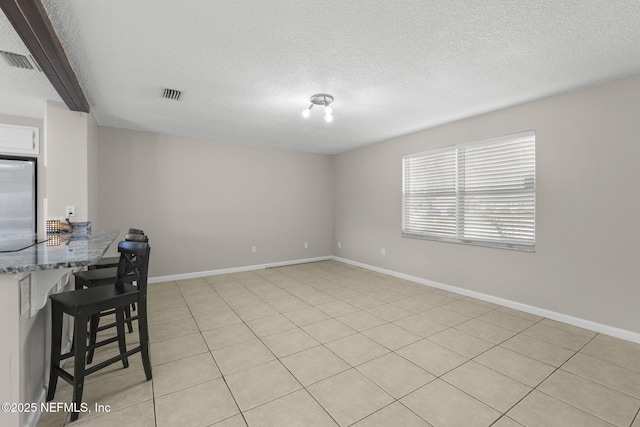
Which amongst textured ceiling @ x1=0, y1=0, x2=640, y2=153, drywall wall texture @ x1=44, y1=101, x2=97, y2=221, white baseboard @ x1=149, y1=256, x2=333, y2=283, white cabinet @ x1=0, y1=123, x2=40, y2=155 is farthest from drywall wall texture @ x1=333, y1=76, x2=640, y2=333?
white cabinet @ x1=0, y1=123, x2=40, y2=155

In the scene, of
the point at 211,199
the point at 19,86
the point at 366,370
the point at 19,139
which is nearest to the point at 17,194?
the point at 19,139

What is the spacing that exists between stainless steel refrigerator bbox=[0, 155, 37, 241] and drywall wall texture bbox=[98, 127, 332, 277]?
74 cm

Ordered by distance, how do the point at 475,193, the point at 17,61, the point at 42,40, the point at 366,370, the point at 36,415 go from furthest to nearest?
1. the point at 475,193
2. the point at 17,61
3. the point at 366,370
4. the point at 42,40
5. the point at 36,415

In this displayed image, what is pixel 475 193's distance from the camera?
12.5 ft

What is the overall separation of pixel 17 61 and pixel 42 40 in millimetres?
779

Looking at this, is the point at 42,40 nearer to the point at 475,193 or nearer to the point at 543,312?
the point at 475,193

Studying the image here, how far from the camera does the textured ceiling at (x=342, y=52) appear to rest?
1.76 metres

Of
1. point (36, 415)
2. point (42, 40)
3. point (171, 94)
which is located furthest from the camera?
point (171, 94)

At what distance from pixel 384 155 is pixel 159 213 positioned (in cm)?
411

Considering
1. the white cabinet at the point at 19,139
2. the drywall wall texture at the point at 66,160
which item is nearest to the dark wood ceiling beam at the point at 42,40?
the drywall wall texture at the point at 66,160

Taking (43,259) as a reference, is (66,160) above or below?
above

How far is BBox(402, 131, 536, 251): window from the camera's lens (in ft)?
11.0

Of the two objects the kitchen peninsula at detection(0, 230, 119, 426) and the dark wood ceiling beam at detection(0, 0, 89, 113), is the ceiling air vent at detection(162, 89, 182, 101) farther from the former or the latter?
the kitchen peninsula at detection(0, 230, 119, 426)

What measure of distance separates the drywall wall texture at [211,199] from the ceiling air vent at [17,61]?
78.9 inches
